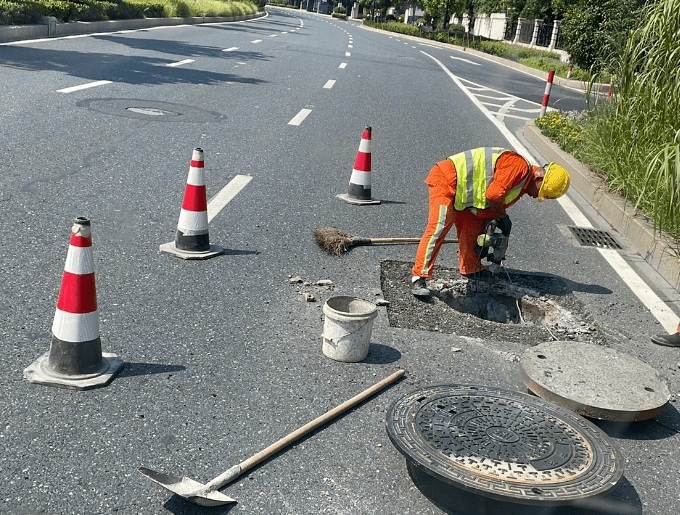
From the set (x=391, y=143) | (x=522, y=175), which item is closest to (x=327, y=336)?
(x=522, y=175)

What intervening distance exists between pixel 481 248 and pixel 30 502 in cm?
390

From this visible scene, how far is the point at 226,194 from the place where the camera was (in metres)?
7.44

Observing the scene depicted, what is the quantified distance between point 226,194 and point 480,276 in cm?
266

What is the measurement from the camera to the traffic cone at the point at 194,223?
18.7 ft

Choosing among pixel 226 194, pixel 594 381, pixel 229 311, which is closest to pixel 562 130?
pixel 226 194

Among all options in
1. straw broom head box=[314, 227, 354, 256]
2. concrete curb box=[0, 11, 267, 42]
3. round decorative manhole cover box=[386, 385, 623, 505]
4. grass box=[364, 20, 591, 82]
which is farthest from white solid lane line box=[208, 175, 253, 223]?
grass box=[364, 20, 591, 82]

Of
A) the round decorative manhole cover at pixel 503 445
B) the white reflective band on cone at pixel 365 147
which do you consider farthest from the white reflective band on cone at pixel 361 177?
the round decorative manhole cover at pixel 503 445

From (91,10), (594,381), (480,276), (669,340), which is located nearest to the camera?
(594,381)

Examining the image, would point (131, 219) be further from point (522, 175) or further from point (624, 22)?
point (624, 22)

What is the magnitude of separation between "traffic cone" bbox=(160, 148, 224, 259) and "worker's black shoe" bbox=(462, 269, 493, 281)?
194 centimetres

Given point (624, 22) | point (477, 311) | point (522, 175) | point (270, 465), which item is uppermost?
point (624, 22)

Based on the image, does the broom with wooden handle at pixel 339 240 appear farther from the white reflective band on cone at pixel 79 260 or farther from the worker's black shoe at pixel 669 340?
the white reflective band on cone at pixel 79 260

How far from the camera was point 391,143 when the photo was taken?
11266 millimetres

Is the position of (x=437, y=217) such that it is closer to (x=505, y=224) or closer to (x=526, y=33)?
(x=505, y=224)
